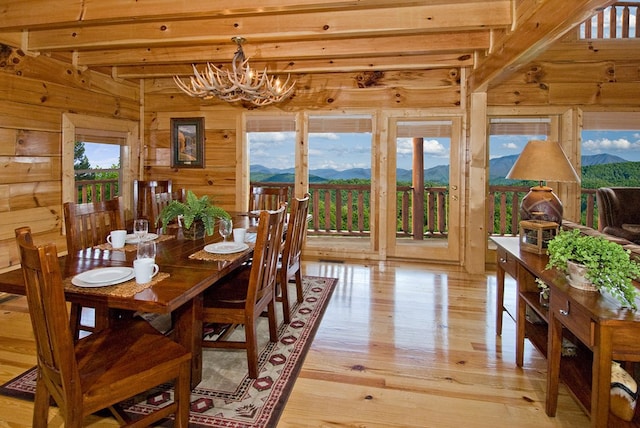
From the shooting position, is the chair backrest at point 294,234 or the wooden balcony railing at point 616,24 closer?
the chair backrest at point 294,234

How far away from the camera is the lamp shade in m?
2.32

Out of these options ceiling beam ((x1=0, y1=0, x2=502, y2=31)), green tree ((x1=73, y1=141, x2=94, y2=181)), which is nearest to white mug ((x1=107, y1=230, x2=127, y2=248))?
ceiling beam ((x1=0, y1=0, x2=502, y2=31))

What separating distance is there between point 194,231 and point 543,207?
2379mm

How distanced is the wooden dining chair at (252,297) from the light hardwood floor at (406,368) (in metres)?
0.41

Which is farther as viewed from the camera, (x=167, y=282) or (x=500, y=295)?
(x=500, y=295)

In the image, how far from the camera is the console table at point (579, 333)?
1.37 m

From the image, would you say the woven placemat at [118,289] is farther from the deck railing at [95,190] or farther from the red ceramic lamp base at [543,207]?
the deck railing at [95,190]

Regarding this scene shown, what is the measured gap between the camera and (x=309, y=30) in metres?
3.41

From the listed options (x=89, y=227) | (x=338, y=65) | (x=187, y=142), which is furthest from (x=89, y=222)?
(x=338, y=65)

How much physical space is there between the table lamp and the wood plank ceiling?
2.47 feet

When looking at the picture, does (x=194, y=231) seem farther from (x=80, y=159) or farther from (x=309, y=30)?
(x=80, y=159)

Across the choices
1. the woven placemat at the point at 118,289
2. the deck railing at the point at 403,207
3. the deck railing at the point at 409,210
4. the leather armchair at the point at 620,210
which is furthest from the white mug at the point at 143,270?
the leather armchair at the point at 620,210

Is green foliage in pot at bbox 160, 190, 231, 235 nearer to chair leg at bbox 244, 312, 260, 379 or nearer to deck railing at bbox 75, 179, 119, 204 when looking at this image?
chair leg at bbox 244, 312, 260, 379

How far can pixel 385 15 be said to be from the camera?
3.25m
